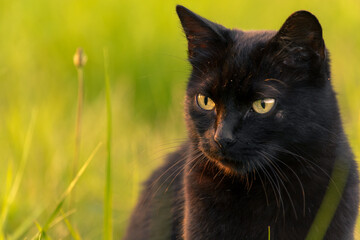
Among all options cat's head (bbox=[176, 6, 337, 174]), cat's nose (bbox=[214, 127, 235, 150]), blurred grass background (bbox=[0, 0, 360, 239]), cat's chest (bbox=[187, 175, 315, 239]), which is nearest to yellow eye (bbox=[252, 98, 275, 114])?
cat's head (bbox=[176, 6, 337, 174])

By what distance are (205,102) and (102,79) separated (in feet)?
8.87

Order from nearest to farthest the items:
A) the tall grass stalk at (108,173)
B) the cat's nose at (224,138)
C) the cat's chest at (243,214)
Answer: the tall grass stalk at (108,173), the cat's nose at (224,138), the cat's chest at (243,214)

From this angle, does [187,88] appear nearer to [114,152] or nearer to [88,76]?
[114,152]

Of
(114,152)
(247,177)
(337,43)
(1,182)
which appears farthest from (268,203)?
(337,43)

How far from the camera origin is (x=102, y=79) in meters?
4.62

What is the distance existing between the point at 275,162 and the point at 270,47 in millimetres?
394

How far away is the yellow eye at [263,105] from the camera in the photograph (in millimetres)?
1855

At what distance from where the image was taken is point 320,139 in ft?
6.23

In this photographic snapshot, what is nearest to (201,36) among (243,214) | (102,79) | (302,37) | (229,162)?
(302,37)

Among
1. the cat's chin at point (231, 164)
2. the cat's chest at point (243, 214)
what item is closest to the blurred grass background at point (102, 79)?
the cat's chest at point (243, 214)

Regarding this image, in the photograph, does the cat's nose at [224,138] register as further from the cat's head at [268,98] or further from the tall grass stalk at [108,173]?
the tall grass stalk at [108,173]

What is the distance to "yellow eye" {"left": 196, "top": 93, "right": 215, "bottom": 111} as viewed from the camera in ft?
6.57

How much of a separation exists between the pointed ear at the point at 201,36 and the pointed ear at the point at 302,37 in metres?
0.25

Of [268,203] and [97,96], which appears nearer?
[268,203]
